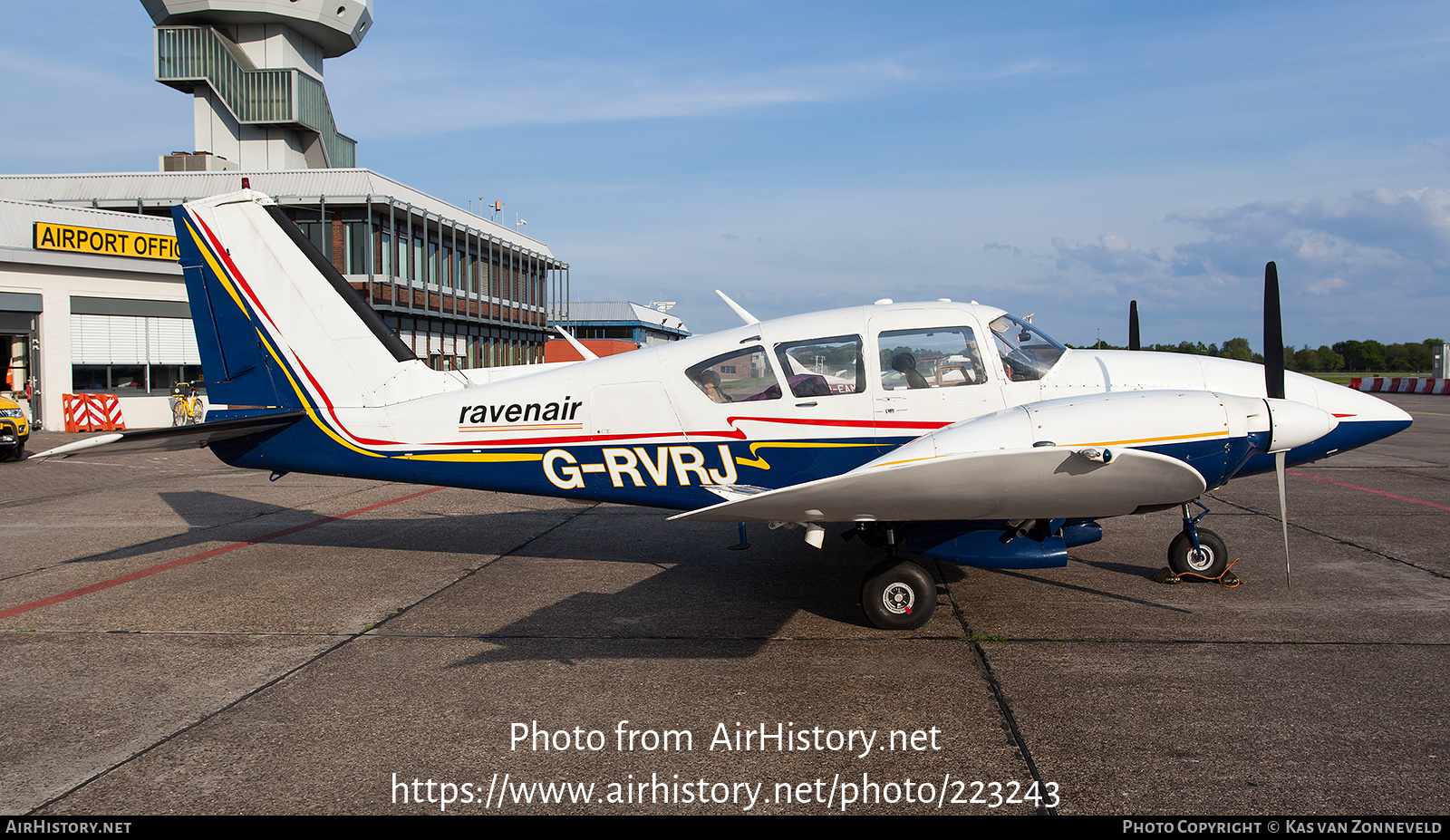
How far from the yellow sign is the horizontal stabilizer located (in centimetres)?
2104

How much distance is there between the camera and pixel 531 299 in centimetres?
4891

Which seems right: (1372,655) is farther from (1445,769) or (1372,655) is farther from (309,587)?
(309,587)

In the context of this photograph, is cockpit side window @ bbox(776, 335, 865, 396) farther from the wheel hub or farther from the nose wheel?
the nose wheel

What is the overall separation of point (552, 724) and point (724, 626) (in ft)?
6.30

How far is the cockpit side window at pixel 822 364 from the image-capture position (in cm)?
660

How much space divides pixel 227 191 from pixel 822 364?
34.3 m

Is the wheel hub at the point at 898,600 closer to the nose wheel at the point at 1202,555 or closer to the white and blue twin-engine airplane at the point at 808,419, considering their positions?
the white and blue twin-engine airplane at the point at 808,419

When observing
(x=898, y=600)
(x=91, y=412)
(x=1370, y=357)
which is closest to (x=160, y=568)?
(x=898, y=600)

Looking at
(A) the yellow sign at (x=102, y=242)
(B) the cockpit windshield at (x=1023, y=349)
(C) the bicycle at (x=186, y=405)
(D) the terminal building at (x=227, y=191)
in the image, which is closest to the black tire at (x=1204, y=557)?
(B) the cockpit windshield at (x=1023, y=349)

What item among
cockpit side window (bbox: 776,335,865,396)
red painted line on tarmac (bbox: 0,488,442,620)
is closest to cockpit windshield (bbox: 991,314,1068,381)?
cockpit side window (bbox: 776,335,865,396)

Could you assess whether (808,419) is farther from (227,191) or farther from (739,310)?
(227,191)

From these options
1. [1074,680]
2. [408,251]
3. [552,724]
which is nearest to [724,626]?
[552,724]

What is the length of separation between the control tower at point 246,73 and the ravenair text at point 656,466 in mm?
40066

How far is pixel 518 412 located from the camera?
7.06 metres
